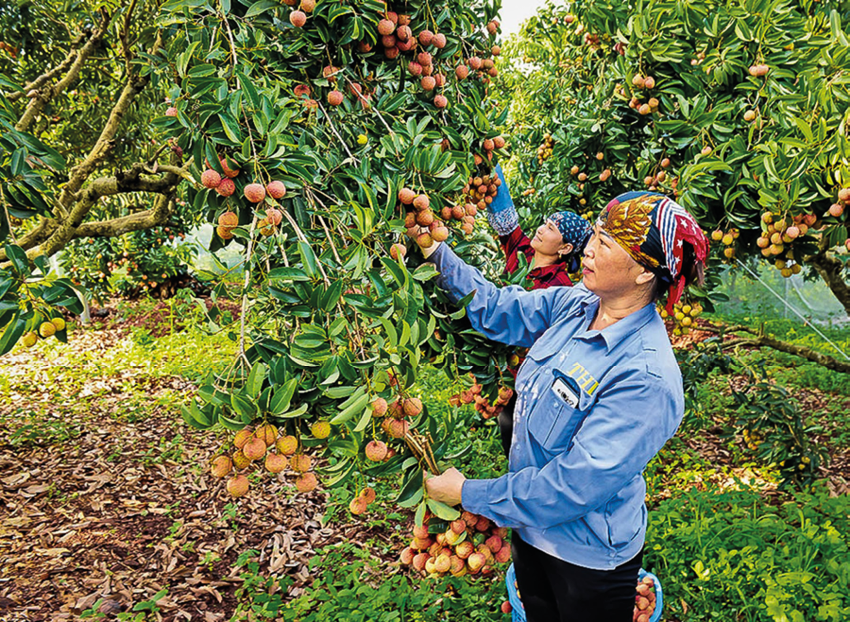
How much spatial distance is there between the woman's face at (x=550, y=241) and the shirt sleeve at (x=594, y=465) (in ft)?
4.10

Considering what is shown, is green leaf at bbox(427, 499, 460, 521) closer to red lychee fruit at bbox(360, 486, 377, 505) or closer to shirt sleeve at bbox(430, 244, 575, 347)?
red lychee fruit at bbox(360, 486, 377, 505)

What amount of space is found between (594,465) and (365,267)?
2.45 feet

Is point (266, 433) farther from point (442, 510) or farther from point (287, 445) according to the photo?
point (442, 510)

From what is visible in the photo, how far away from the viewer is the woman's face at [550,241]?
8.39 ft

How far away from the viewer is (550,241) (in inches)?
101

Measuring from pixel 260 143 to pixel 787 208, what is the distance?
2.04 m

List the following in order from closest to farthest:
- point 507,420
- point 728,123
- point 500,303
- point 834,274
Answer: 1. point 500,303
2. point 728,123
3. point 507,420
4. point 834,274

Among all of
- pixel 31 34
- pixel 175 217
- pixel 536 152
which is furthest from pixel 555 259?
pixel 175 217

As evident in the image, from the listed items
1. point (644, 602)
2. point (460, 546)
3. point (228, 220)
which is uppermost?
point (228, 220)

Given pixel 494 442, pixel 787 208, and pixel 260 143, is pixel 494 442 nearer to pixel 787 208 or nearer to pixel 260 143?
pixel 787 208

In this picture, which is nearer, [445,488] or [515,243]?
[445,488]

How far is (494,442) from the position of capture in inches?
170

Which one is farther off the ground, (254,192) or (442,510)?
(254,192)

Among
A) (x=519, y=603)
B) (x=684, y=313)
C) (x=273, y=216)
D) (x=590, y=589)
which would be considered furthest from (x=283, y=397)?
(x=684, y=313)
